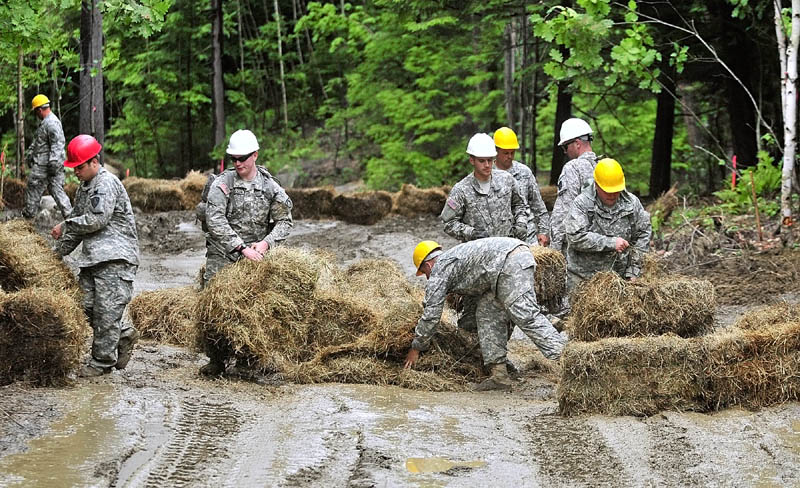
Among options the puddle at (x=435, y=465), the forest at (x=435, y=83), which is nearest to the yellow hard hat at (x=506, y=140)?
the forest at (x=435, y=83)

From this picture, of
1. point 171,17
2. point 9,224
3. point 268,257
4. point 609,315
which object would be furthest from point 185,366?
point 171,17

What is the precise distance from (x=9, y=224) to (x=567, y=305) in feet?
19.1

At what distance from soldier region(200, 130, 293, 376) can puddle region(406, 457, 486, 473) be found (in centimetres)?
305

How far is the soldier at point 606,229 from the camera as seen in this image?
9.45 meters

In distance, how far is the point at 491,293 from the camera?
922 cm

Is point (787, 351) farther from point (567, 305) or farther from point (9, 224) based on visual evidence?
point (9, 224)

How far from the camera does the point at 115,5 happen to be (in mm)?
8648

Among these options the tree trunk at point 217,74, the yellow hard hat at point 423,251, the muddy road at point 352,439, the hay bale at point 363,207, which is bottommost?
the muddy road at point 352,439

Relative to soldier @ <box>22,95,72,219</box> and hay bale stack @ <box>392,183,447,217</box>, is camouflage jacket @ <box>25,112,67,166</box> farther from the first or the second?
hay bale stack @ <box>392,183,447,217</box>

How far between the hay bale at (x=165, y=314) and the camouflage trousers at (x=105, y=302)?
1952 mm

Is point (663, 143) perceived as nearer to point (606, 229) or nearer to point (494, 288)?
point (606, 229)

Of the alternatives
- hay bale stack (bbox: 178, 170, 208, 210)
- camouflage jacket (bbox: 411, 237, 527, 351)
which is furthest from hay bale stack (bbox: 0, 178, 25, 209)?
camouflage jacket (bbox: 411, 237, 527, 351)

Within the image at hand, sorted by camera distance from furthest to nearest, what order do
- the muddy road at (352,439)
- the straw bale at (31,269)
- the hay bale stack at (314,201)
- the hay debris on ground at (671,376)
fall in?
1. the hay bale stack at (314,201)
2. the straw bale at (31,269)
3. the hay debris on ground at (671,376)
4. the muddy road at (352,439)

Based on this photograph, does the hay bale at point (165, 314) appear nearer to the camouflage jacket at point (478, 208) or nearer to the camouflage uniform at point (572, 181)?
the camouflage jacket at point (478, 208)
